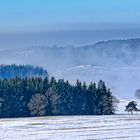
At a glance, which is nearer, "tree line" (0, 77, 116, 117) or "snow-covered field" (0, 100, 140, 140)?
"snow-covered field" (0, 100, 140, 140)

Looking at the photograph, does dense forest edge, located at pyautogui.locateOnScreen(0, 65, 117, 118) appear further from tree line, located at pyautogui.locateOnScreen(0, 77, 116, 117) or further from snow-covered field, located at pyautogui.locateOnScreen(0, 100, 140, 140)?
snow-covered field, located at pyautogui.locateOnScreen(0, 100, 140, 140)

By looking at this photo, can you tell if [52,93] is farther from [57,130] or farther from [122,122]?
[57,130]

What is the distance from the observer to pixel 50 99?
139375 mm

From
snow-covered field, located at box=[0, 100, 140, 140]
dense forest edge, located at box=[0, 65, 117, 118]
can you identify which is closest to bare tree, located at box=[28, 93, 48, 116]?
dense forest edge, located at box=[0, 65, 117, 118]

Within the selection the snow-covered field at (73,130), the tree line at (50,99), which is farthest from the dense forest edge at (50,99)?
the snow-covered field at (73,130)

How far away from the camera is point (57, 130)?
94.0 meters

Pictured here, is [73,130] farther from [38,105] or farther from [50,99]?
[50,99]

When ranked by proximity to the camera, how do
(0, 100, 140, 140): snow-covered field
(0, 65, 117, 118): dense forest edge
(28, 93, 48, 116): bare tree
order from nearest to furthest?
(0, 100, 140, 140): snow-covered field → (28, 93, 48, 116): bare tree → (0, 65, 117, 118): dense forest edge

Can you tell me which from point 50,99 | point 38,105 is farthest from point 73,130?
point 50,99

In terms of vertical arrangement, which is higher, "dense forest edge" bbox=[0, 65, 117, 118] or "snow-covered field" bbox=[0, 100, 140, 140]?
"dense forest edge" bbox=[0, 65, 117, 118]

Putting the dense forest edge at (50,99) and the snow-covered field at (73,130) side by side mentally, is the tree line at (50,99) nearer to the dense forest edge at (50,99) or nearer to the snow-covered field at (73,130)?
the dense forest edge at (50,99)

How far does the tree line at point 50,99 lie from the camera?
136125 mm

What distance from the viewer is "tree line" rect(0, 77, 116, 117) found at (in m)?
136

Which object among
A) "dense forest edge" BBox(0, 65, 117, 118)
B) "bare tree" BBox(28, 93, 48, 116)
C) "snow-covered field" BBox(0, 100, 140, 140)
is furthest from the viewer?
"dense forest edge" BBox(0, 65, 117, 118)
